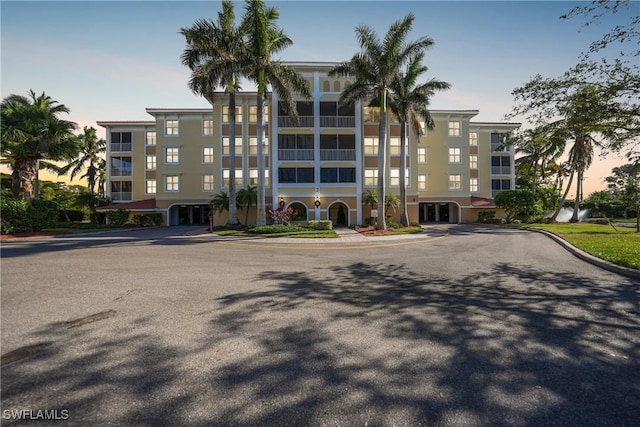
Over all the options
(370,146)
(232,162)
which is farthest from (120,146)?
(370,146)

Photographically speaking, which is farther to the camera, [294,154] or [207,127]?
[207,127]

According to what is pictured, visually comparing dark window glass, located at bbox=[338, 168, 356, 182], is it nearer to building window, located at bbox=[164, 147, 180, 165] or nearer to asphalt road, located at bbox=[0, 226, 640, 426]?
building window, located at bbox=[164, 147, 180, 165]

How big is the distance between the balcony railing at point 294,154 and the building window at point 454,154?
18479mm

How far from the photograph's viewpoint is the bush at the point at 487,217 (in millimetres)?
33084

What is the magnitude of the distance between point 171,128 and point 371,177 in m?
24.2

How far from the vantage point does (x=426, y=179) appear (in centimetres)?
3478

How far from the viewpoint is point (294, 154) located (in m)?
28.2

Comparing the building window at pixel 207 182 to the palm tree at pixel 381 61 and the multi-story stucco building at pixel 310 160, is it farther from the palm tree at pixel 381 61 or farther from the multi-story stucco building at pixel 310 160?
the palm tree at pixel 381 61

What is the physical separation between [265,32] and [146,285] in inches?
800

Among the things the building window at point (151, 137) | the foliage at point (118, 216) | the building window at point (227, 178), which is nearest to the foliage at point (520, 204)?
the building window at point (227, 178)

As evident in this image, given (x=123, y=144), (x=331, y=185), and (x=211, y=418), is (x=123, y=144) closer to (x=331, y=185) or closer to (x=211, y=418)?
(x=331, y=185)

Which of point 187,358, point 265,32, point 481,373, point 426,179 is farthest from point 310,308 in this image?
point 426,179
